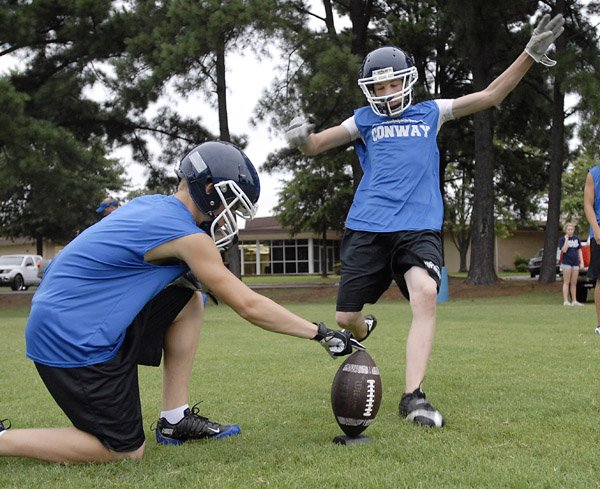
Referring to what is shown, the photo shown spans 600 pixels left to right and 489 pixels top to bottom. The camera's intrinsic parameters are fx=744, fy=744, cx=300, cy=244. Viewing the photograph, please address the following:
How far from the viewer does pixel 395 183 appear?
532 cm

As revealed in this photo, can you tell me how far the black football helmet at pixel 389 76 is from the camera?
527 centimetres

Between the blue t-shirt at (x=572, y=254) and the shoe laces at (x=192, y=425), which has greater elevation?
the blue t-shirt at (x=572, y=254)

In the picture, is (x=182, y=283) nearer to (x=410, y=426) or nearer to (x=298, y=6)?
(x=410, y=426)

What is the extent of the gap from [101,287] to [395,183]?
2.33m

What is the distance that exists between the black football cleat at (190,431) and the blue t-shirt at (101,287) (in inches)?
33.2

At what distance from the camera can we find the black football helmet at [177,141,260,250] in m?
4.05

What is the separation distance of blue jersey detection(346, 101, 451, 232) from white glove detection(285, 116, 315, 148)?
0.56m

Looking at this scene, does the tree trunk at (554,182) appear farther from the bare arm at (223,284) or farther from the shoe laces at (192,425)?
the bare arm at (223,284)

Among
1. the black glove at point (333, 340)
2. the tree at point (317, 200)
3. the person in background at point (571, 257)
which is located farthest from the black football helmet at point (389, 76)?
the tree at point (317, 200)

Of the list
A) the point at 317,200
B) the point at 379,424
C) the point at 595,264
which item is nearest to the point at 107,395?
the point at 379,424

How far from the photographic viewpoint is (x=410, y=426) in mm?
4441

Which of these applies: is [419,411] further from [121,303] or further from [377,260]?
[121,303]

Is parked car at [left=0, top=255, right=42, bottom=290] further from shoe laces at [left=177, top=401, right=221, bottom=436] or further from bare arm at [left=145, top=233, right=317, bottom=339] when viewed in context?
bare arm at [left=145, top=233, right=317, bottom=339]

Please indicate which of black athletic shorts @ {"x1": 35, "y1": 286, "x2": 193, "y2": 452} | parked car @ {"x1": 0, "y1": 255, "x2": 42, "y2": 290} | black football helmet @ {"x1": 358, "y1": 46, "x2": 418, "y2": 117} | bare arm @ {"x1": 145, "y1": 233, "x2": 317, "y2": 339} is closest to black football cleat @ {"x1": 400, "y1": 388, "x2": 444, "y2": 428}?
bare arm @ {"x1": 145, "y1": 233, "x2": 317, "y2": 339}
